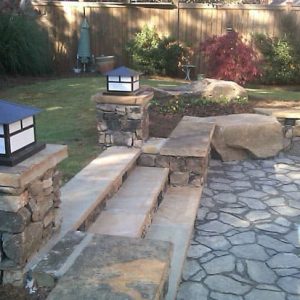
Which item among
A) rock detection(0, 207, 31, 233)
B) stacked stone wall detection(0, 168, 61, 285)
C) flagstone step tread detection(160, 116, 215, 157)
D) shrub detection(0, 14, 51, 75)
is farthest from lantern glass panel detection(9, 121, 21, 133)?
shrub detection(0, 14, 51, 75)

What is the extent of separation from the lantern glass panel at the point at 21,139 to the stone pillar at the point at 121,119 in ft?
7.50

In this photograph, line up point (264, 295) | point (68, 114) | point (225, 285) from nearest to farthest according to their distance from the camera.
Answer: point (264, 295) < point (225, 285) < point (68, 114)

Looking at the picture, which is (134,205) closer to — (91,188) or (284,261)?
(91,188)

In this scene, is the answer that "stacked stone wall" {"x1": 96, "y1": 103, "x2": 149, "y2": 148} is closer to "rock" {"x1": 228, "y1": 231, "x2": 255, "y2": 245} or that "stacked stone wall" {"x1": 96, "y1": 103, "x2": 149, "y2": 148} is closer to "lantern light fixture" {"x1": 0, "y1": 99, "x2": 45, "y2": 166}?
"rock" {"x1": 228, "y1": 231, "x2": 255, "y2": 245}

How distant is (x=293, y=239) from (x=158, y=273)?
6.13 feet

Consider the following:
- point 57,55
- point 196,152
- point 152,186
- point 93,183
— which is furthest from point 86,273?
point 57,55

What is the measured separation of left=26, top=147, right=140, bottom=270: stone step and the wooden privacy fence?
7.05 m

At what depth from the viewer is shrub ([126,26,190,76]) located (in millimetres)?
10586

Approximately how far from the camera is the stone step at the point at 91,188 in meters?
2.77

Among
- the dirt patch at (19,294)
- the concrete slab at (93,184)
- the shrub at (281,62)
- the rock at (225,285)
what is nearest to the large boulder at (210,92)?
the concrete slab at (93,184)

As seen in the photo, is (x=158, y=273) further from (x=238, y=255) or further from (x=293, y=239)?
(x=293, y=239)

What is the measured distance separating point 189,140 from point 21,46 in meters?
6.11

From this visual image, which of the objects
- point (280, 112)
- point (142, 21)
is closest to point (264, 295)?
point (280, 112)

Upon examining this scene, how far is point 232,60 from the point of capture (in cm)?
882
